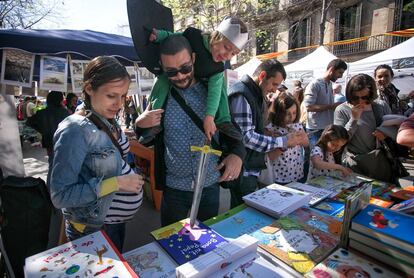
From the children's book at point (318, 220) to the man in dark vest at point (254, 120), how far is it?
1.61 feet

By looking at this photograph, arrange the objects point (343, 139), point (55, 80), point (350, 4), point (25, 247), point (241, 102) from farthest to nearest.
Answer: point (350, 4), point (55, 80), point (343, 139), point (25, 247), point (241, 102)

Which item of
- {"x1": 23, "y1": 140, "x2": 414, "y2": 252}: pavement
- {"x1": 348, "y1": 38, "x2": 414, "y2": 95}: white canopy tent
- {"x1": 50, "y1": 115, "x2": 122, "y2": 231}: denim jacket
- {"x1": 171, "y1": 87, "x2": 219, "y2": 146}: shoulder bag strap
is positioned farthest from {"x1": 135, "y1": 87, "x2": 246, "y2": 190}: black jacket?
{"x1": 348, "y1": 38, "x2": 414, "y2": 95}: white canopy tent

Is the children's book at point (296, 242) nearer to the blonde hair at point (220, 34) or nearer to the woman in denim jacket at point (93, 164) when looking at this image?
the woman in denim jacket at point (93, 164)

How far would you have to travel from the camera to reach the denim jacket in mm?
998

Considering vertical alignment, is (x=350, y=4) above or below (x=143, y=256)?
above

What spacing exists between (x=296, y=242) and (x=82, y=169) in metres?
0.98

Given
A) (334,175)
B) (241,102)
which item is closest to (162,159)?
(241,102)

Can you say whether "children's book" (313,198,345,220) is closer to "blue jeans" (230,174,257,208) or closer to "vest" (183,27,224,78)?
"blue jeans" (230,174,257,208)

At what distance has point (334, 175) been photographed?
2.06m

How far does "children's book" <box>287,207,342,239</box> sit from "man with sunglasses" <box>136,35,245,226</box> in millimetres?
389

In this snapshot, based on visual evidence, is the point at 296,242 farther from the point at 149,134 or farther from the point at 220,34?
the point at 220,34

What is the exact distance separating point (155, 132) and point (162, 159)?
0.62ft

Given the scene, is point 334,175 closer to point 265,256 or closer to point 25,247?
point 265,256

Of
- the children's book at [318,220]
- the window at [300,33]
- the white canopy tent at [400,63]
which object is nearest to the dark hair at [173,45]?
the children's book at [318,220]
